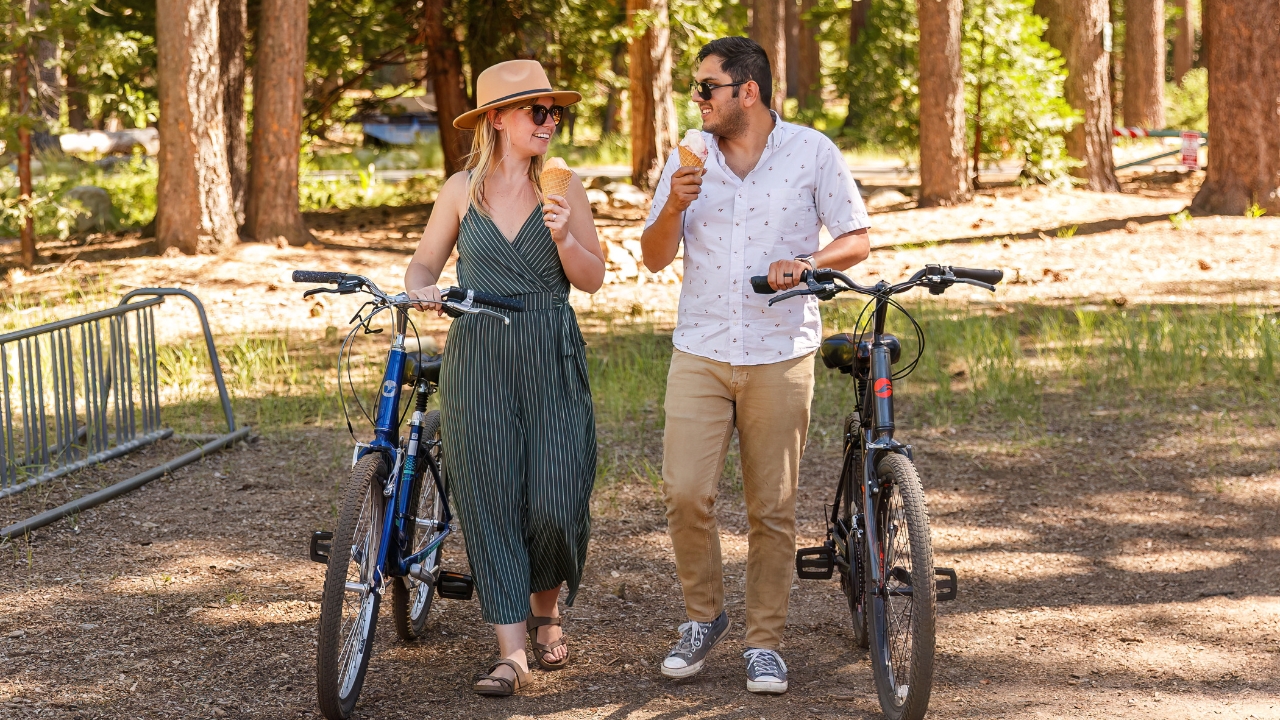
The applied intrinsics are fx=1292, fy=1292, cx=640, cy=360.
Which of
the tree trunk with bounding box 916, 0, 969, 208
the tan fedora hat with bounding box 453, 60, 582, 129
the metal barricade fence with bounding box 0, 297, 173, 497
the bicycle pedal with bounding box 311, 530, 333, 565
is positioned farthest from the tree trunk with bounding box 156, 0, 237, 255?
the bicycle pedal with bounding box 311, 530, 333, 565

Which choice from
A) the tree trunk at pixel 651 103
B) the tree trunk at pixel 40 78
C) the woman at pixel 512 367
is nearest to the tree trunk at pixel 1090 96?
the tree trunk at pixel 651 103

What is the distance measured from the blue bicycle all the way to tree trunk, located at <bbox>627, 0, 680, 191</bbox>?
12.7 metres

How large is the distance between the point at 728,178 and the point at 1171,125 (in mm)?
28433

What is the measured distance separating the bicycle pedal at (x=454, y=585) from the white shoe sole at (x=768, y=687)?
40.0 inches

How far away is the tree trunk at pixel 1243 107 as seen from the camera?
13445 millimetres

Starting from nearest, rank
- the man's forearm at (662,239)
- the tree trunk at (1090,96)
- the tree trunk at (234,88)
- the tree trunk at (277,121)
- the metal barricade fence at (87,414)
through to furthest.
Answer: the man's forearm at (662,239) < the metal barricade fence at (87,414) < the tree trunk at (277,121) < the tree trunk at (234,88) < the tree trunk at (1090,96)

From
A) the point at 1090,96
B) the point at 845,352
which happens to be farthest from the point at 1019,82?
the point at 845,352

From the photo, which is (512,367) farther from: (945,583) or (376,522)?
(945,583)

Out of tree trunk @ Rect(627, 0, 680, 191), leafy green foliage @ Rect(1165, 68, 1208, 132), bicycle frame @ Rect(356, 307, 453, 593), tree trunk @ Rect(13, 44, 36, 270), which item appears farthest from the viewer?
leafy green foliage @ Rect(1165, 68, 1208, 132)

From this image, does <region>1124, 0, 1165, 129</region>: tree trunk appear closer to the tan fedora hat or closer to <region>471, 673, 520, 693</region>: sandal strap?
the tan fedora hat

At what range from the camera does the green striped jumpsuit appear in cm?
420

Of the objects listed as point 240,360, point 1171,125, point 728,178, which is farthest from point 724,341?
point 1171,125

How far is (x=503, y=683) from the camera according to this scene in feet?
13.8

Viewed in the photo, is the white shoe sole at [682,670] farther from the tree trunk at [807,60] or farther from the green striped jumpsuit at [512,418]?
the tree trunk at [807,60]
